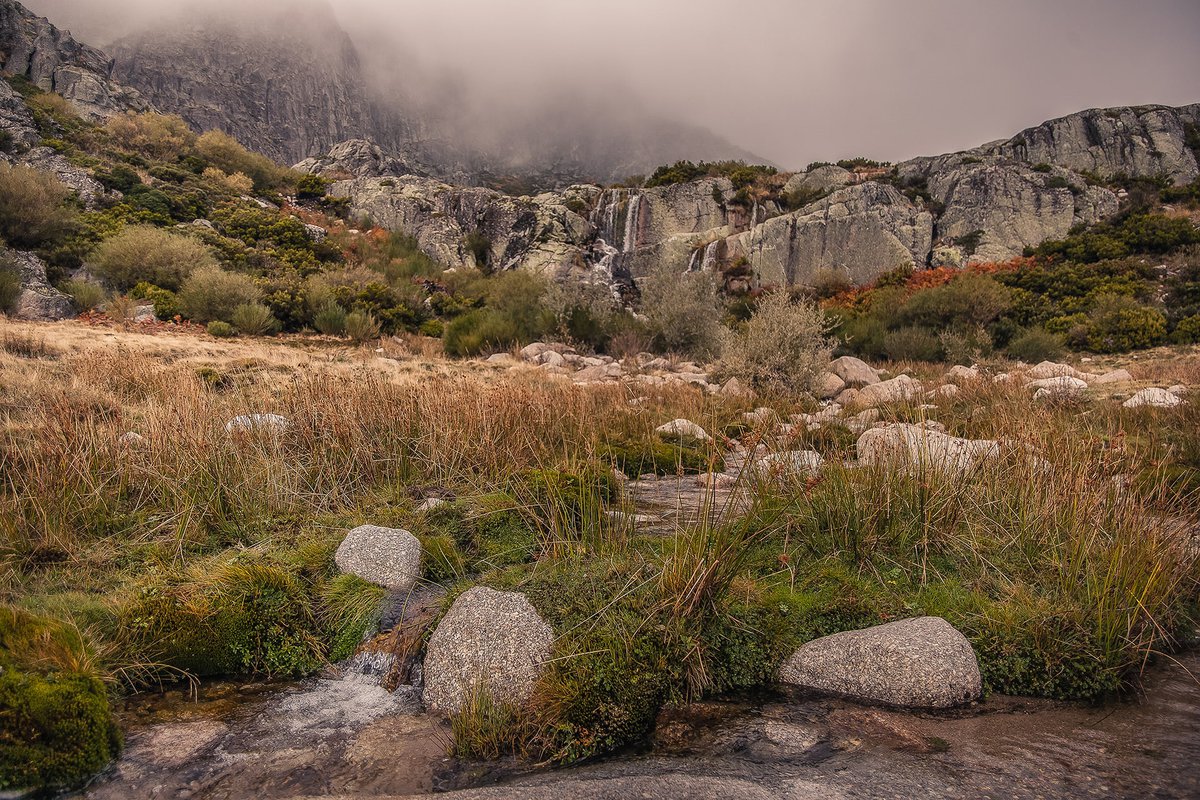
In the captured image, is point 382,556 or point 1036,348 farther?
point 1036,348

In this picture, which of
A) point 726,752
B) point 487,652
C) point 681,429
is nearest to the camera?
point 726,752

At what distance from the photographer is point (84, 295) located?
1655cm

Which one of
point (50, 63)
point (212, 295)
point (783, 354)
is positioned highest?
point (50, 63)

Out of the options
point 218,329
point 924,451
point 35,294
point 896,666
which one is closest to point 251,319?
point 218,329

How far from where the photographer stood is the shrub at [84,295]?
16.5m

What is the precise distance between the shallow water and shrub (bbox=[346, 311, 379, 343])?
1714 centimetres

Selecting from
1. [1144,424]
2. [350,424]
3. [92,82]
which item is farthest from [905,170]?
[92,82]

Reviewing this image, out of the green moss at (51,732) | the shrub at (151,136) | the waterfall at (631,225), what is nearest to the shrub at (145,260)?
the shrub at (151,136)

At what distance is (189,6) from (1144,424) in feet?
381

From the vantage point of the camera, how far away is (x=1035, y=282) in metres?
24.9

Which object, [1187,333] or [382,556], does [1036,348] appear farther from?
[382,556]

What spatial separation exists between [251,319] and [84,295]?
4339mm

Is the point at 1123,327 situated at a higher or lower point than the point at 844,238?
lower

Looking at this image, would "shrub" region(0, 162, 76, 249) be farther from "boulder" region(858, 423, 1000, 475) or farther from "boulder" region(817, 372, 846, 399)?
"boulder" region(858, 423, 1000, 475)
